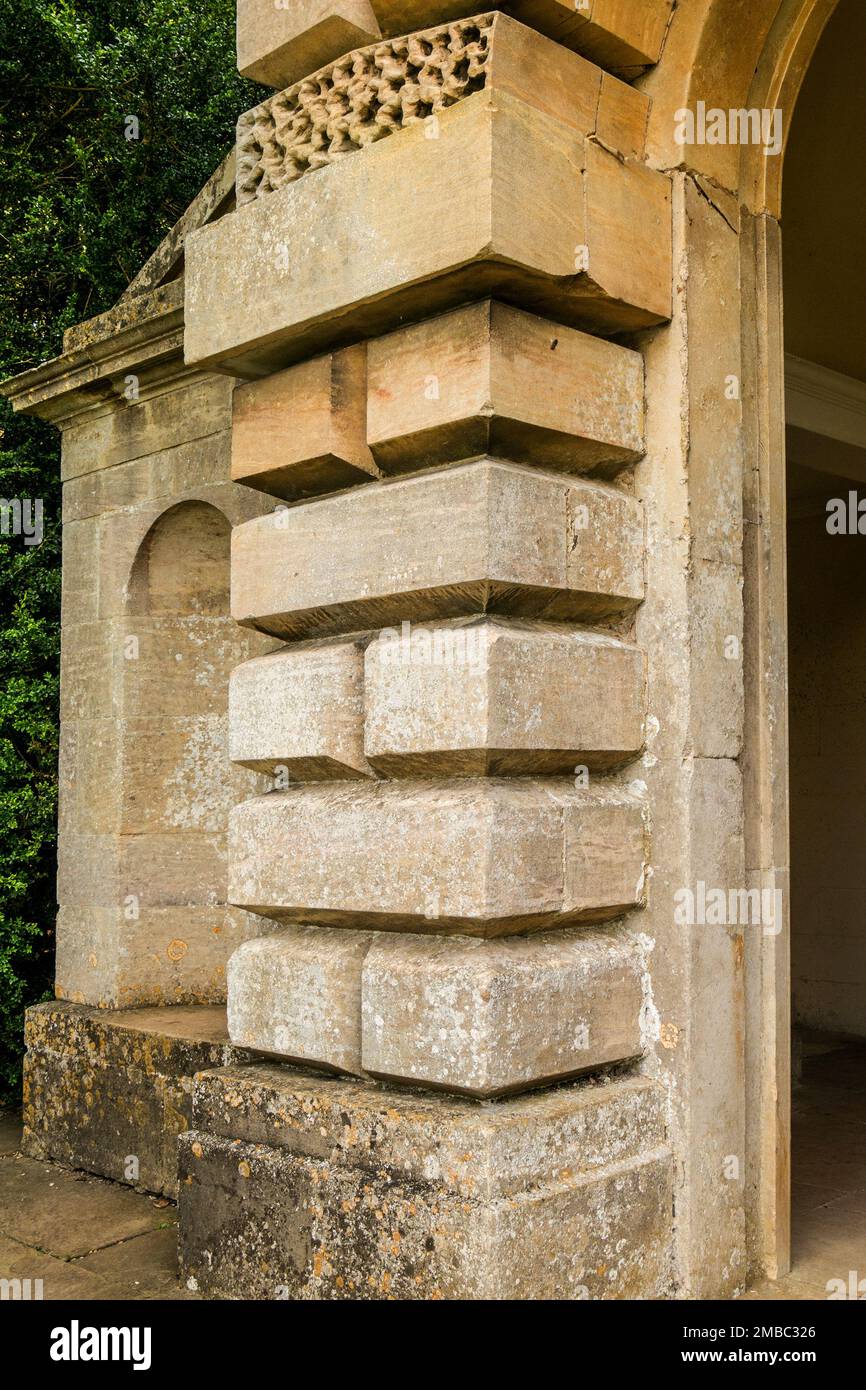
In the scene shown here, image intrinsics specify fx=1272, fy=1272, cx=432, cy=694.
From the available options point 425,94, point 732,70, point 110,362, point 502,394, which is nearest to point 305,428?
point 502,394

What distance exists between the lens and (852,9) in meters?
4.20

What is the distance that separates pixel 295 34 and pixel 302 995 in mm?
2636

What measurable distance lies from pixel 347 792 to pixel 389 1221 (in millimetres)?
1066

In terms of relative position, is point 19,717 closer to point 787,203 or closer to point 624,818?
point 624,818

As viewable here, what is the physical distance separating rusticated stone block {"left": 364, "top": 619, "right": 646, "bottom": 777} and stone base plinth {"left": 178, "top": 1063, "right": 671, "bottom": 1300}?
2.71ft

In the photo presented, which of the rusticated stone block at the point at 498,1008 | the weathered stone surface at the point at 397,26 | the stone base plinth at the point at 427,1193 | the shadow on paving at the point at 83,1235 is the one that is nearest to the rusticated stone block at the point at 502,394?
the weathered stone surface at the point at 397,26

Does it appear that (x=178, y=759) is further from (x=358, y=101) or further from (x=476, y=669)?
(x=358, y=101)

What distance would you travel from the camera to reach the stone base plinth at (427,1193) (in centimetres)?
284

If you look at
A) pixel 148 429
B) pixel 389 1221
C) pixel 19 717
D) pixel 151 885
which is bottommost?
pixel 389 1221

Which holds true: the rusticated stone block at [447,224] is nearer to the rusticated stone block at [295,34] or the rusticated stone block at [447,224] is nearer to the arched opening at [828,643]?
the rusticated stone block at [295,34]

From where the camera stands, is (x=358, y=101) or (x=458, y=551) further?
(x=358, y=101)

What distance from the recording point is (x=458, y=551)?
3.09m

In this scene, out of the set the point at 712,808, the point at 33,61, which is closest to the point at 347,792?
the point at 712,808

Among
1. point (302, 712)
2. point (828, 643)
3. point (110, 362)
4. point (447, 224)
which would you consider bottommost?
point (302, 712)
